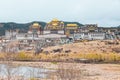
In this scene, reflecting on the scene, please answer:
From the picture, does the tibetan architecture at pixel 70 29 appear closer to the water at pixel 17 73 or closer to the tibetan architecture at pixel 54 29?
the tibetan architecture at pixel 54 29

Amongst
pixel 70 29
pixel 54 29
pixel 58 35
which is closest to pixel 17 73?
pixel 58 35

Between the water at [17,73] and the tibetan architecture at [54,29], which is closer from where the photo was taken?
the water at [17,73]

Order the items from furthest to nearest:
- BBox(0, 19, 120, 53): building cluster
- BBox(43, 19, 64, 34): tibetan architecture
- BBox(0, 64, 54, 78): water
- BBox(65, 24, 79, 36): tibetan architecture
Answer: BBox(65, 24, 79, 36): tibetan architecture, BBox(43, 19, 64, 34): tibetan architecture, BBox(0, 19, 120, 53): building cluster, BBox(0, 64, 54, 78): water

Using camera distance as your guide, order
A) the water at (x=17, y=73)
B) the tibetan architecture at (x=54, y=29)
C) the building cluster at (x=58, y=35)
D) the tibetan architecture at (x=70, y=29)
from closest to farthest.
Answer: the water at (x=17, y=73)
the building cluster at (x=58, y=35)
the tibetan architecture at (x=54, y=29)
the tibetan architecture at (x=70, y=29)

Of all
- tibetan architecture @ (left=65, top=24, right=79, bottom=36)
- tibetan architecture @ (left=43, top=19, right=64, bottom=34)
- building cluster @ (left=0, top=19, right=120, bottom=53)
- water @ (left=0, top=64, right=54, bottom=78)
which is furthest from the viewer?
tibetan architecture @ (left=65, top=24, right=79, bottom=36)

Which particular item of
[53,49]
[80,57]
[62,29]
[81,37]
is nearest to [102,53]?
[80,57]

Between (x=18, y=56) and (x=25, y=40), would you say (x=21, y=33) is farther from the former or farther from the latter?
(x=18, y=56)

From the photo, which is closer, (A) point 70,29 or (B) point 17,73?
(B) point 17,73

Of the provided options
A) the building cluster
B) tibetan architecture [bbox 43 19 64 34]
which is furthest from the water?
tibetan architecture [bbox 43 19 64 34]

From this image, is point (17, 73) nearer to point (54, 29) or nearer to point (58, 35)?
point (58, 35)

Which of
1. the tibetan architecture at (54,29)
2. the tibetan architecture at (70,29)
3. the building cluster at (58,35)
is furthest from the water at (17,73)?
the tibetan architecture at (70,29)

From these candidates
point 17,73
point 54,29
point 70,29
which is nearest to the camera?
point 17,73

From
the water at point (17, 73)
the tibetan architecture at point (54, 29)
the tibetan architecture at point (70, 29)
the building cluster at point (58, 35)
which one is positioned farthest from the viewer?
the tibetan architecture at point (70, 29)

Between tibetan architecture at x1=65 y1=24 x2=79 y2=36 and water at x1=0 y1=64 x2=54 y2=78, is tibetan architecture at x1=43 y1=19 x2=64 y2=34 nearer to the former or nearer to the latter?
tibetan architecture at x1=65 y1=24 x2=79 y2=36
